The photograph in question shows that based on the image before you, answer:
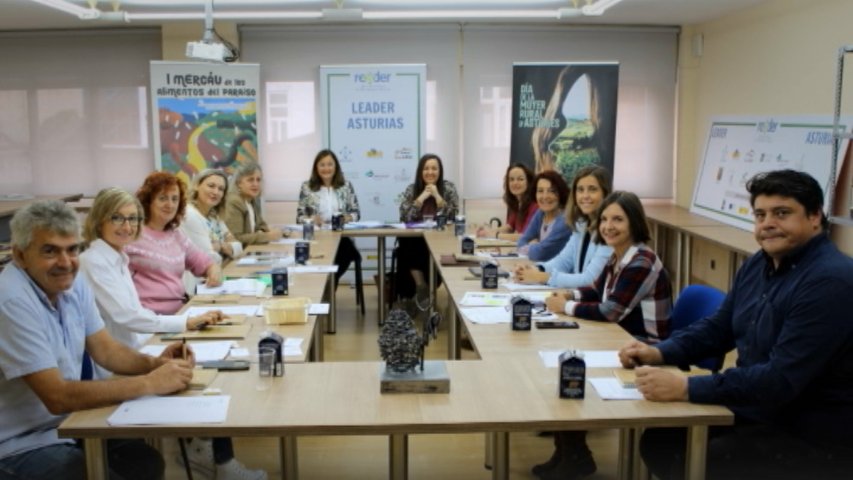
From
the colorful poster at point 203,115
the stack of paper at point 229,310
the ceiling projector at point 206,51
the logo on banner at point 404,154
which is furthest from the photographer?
the logo on banner at point 404,154

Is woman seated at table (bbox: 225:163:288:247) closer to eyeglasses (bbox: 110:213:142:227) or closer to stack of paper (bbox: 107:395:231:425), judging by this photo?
eyeglasses (bbox: 110:213:142:227)

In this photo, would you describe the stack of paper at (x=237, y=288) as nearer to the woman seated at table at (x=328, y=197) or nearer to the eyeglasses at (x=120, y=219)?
the eyeglasses at (x=120, y=219)

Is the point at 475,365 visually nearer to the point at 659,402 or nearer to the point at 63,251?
the point at 659,402

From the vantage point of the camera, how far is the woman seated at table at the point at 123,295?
296 centimetres

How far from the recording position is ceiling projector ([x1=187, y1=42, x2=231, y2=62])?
477 centimetres

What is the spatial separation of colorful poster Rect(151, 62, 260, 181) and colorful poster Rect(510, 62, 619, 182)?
2456 mm

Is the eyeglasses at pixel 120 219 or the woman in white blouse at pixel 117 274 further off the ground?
the eyeglasses at pixel 120 219

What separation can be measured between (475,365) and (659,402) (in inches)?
24.1

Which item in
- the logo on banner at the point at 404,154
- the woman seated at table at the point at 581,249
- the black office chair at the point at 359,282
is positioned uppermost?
the logo on banner at the point at 404,154

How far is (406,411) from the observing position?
2137 mm

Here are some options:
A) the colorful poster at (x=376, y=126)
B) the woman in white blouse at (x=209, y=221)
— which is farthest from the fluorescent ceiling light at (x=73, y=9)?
the woman in white blouse at (x=209, y=221)

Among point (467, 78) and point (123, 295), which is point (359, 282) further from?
point (123, 295)

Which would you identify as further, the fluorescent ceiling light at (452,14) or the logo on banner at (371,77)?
the logo on banner at (371,77)

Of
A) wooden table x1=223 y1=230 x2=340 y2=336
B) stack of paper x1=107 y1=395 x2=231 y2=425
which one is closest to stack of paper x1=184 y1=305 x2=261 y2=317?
wooden table x1=223 y1=230 x2=340 y2=336
